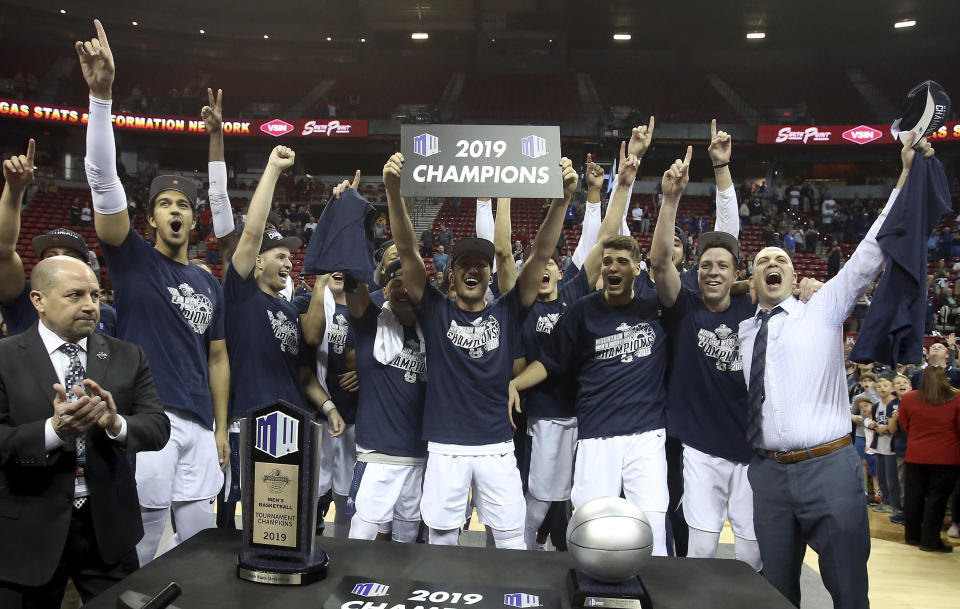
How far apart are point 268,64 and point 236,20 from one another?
194 cm

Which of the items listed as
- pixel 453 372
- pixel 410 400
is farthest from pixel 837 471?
pixel 410 400

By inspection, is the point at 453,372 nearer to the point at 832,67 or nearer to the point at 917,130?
the point at 917,130

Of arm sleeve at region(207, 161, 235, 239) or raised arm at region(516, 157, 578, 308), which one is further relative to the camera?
arm sleeve at region(207, 161, 235, 239)

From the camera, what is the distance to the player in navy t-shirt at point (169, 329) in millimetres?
3049

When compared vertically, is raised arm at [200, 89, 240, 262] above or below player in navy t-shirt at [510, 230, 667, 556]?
above

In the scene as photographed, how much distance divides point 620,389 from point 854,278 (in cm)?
125

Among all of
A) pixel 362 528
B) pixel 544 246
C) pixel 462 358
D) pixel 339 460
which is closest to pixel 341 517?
pixel 339 460

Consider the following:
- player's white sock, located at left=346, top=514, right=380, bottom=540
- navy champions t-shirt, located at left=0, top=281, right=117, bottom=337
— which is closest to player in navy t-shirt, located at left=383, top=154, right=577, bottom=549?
player's white sock, located at left=346, top=514, right=380, bottom=540

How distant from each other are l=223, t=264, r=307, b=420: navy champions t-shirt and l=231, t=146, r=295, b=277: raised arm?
128mm

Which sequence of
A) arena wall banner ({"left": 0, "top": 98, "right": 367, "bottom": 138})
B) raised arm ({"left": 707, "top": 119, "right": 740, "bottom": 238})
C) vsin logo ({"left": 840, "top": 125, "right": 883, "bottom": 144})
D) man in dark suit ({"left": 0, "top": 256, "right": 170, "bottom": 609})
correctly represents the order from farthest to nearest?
vsin logo ({"left": 840, "top": 125, "right": 883, "bottom": 144}), arena wall banner ({"left": 0, "top": 98, "right": 367, "bottom": 138}), raised arm ({"left": 707, "top": 119, "right": 740, "bottom": 238}), man in dark suit ({"left": 0, "top": 256, "right": 170, "bottom": 609})

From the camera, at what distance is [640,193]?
2511 centimetres

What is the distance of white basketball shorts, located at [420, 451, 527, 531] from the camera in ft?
10.9

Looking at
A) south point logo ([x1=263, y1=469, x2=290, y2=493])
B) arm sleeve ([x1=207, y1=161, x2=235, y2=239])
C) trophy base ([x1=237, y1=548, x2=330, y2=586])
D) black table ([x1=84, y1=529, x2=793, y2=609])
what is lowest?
black table ([x1=84, y1=529, x2=793, y2=609])

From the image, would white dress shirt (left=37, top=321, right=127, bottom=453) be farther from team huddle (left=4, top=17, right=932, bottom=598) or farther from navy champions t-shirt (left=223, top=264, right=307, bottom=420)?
navy champions t-shirt (left=223, top=264, right=307, bottom=420)
